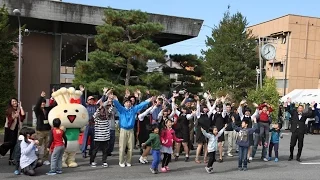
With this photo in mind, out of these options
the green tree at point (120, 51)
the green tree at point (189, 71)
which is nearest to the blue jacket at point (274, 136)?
the green tree at point (120, 51)

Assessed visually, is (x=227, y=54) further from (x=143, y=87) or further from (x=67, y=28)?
(x=143, y=87)

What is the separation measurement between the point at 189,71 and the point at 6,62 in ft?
30.5

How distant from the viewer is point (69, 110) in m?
9.01

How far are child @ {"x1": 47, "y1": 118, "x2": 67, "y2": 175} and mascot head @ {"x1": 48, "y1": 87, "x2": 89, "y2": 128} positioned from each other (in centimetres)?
46

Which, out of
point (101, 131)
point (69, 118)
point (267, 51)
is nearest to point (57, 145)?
point (69, 118)

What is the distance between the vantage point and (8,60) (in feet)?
61.0

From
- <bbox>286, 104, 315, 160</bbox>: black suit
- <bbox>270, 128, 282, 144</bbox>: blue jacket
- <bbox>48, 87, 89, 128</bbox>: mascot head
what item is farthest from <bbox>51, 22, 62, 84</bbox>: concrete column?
<bbox>286, 104, 315, 160</bbox>: black suit

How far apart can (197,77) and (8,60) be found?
9761mm

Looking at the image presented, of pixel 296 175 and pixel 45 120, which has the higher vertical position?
pixel 45 120

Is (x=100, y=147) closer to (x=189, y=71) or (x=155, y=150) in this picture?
(x=155, y=150)

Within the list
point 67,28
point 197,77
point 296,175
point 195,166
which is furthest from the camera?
point 67,28

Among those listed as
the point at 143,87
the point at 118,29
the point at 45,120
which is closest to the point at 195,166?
the point at 45,120

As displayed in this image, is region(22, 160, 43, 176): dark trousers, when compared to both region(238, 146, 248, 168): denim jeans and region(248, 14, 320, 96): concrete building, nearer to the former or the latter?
region(238, 146, 248, 168): denim jeans

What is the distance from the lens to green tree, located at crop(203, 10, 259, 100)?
3359 centimetres
